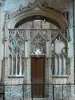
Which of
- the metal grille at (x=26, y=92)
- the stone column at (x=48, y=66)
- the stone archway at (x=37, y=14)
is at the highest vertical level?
the stone archway at (x=37, y=14)

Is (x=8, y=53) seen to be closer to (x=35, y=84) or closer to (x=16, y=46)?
(x=16, y=46)

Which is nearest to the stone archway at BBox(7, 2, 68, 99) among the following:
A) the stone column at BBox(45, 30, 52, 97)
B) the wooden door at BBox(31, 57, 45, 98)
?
the stone column at BBox(45, 30, 52, 97)

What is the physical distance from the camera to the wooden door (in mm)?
13695

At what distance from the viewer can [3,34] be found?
13531 millimetres

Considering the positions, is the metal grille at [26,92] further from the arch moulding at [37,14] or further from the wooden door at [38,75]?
the arch moulding at [37,14]

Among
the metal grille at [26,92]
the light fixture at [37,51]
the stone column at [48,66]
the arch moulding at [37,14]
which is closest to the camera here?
the metal grille at [26,92]

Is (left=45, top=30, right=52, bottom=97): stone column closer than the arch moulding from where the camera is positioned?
Yes

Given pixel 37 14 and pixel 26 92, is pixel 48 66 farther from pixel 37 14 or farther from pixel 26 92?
pixel 37 14

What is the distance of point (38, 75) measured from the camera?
13867 mm

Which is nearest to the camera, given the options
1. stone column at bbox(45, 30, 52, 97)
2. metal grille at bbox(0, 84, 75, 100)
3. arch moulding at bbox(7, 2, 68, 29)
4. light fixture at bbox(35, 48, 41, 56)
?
metal grille at bbox(0, 84, 75, 100)

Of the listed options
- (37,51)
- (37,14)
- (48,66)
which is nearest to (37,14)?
(37,14)

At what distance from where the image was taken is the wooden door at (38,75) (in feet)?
44.9

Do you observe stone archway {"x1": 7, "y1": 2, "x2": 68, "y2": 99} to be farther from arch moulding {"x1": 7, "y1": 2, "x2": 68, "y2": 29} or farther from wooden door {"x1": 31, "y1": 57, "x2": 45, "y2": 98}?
wooden door {"x1": 31, "y1": 57, "x2": 45, "y2": 98}

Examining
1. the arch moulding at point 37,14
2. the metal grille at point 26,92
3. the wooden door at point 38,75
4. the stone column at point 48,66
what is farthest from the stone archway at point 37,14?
the metal grille at point 26,92
